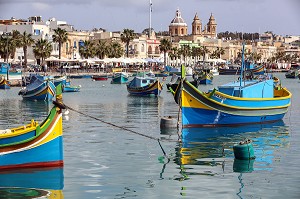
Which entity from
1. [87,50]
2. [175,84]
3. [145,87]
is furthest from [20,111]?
[87,50]

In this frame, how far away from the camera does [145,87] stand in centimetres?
6806

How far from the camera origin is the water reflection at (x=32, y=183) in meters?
20.0

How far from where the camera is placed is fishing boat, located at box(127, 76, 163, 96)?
67562 mm

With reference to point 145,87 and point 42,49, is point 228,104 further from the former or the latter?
point 42,49

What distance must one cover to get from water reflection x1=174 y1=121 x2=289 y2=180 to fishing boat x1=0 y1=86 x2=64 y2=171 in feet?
15.2

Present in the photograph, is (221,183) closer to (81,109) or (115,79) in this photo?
(81,109)

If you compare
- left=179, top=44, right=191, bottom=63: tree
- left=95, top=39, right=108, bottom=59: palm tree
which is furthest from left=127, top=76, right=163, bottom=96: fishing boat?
left=179, top=44, right=191, bottom=63: tree

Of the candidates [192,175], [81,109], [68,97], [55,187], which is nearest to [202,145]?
[192,175]

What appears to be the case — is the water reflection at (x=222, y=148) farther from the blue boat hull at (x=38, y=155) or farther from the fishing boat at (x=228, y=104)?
the blue boat hull at (x=38, y=155)

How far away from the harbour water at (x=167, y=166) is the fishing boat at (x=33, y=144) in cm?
39

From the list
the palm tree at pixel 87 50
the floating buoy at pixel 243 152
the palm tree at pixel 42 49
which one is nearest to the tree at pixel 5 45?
the palm tree at pixel 42 49

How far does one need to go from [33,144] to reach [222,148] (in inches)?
364

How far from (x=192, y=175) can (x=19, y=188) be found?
5896 millimetres

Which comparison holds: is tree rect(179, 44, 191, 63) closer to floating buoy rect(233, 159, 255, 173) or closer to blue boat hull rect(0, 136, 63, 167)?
floating buoy rect(233, 159, 255, 173)
